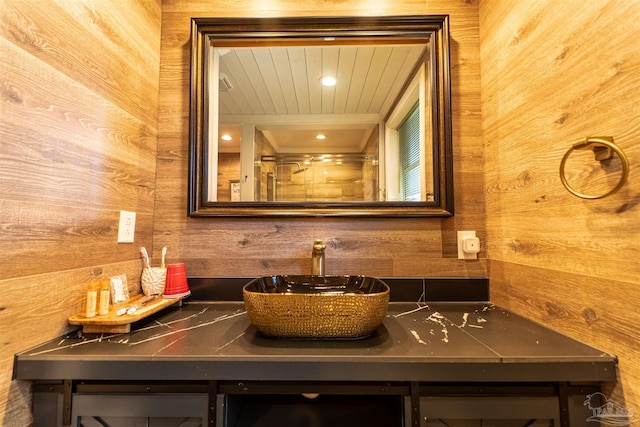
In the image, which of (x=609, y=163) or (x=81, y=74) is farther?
(x=81, y=74)

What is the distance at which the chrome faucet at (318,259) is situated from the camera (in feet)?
3.43

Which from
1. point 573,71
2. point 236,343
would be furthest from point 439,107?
point 236,343

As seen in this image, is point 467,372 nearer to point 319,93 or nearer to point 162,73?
point 319,93

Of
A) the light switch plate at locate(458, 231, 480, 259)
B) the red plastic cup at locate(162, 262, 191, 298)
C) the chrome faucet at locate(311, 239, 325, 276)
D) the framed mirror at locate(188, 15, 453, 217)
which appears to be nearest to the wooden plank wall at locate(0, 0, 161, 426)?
the red plastic cup at locate(162, 262, 191, 298)

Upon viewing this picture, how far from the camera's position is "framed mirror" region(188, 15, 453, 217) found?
44.1 inches

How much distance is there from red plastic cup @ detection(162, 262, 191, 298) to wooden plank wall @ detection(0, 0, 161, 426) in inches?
5.0

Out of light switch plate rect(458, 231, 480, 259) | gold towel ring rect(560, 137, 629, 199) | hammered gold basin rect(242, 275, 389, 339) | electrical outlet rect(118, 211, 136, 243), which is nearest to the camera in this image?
gold towel ring rect(560, 137, 629, 199)

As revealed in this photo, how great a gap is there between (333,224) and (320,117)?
465mm

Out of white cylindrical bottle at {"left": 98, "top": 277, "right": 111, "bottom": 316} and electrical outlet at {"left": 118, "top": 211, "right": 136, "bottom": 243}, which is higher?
electrical outlet at {"left": 118, "top": 211, "right": 136, "bottom": 243}

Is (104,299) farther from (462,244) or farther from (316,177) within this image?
(462,244)

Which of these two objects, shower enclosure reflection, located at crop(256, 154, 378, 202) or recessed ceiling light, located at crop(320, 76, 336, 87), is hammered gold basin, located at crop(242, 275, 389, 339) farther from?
recessed ceiling light, located at crop(320, 76, 336, 87)

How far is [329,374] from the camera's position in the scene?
2.10 ft

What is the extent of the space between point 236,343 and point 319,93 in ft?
3.29

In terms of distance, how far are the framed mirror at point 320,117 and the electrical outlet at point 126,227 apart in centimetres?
21
